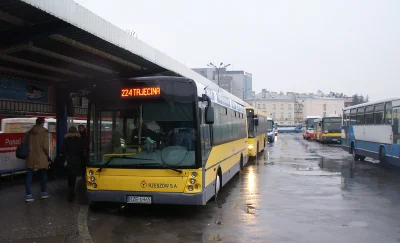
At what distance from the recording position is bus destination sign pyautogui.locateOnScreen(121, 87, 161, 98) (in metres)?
8.57

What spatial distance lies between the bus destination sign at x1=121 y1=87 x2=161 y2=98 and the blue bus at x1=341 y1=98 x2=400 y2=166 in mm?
11925

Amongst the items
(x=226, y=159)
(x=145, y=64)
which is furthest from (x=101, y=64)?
(x=226, y=159)

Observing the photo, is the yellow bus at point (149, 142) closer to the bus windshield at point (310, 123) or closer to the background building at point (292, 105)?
the bus windshield at point (310, 123)

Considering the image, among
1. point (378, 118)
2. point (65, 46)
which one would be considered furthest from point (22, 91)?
point (378, 118)

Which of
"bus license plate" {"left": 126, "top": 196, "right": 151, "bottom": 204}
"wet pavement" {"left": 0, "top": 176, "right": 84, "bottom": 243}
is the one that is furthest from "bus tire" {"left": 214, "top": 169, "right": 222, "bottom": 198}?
"wet pavement" {"left": 0, "top": 176, "right": 84, "bottom": 243}

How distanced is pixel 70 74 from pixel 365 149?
14728 millimetres

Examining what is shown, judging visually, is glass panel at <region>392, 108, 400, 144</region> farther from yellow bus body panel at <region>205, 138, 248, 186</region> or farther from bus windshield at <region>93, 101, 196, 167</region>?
bus windshield at <region>93, 101, 196, 167</region>

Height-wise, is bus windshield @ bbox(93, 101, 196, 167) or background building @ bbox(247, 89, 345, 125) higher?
background building @ bbox(247, 89, 345, 125)

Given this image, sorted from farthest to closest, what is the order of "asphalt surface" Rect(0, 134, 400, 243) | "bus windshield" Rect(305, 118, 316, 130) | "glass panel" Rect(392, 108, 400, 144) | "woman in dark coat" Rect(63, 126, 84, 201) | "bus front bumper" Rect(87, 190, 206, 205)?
"bus windshield" Rect(305, 118, 316, 130) → "glass panel" Rect(392, 108, 400, 144) → "woman in dark coat" Rect(63, 126, 84, 201) → "bus front bumper" Rect(87, 190, 206, 205) → "asphalt surface" Rect(0, 134, 400, 243)

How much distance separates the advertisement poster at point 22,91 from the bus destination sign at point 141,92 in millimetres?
10813

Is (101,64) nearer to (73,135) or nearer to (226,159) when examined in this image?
(73,135)

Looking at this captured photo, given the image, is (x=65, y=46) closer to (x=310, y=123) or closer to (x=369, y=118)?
(x=369, y=118)

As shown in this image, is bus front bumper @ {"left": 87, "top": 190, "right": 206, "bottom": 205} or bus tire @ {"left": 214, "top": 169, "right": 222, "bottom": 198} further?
bus tire @ {"left": 214, "top": 169, "right": 222, "bottom": 198}

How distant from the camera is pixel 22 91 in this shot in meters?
19.7
